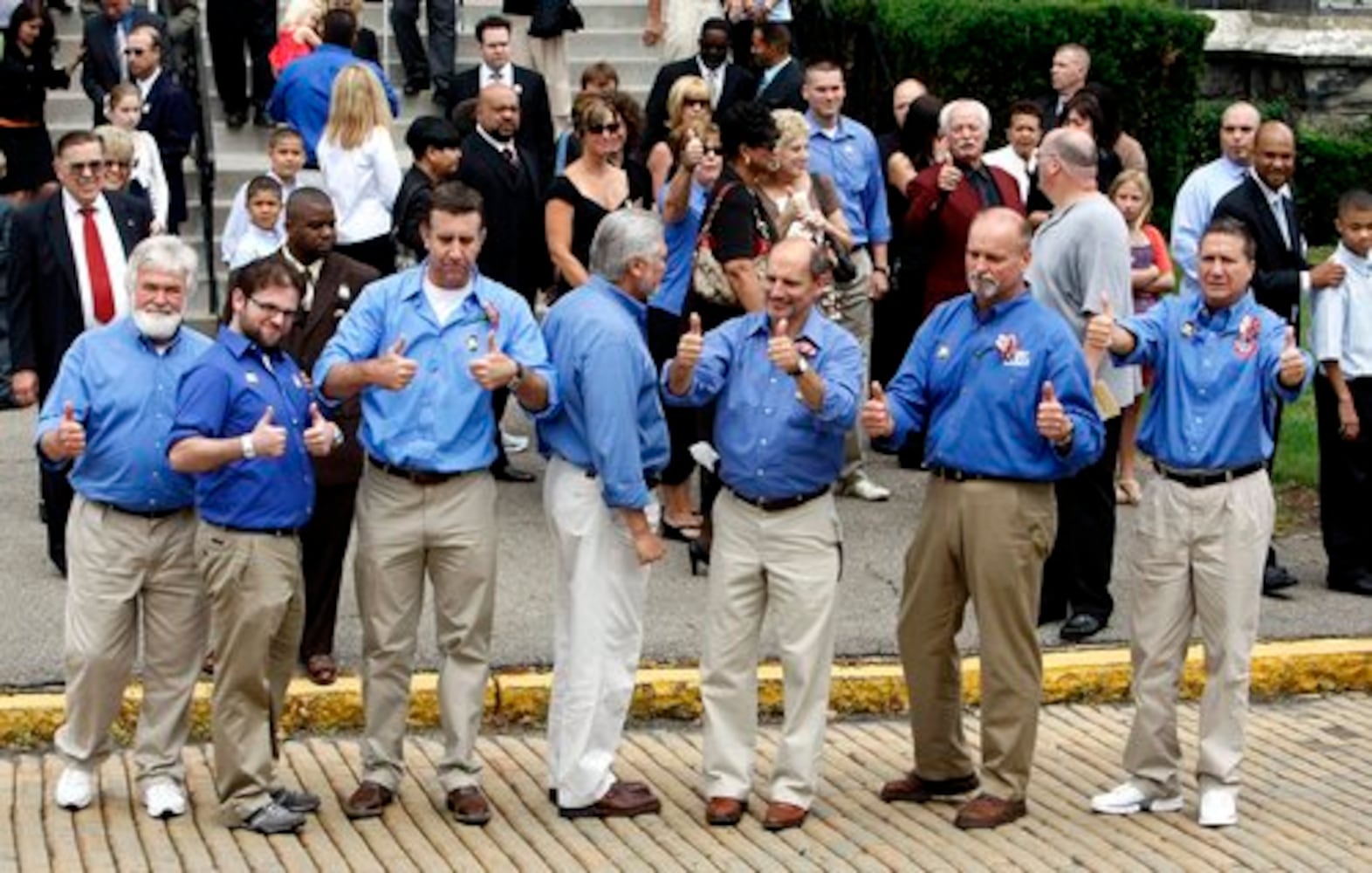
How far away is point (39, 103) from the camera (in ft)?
63.5

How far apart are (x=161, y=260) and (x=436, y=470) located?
1180 mm

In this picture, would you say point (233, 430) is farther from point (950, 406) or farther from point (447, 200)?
point (950, 406)

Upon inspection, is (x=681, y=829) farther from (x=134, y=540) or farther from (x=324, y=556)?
(x=134, y=540)

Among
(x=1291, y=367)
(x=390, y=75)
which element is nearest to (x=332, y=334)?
(x=1291, y=367)

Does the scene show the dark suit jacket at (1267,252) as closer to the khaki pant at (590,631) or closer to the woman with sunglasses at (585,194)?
the woman with sunglasses at (585,194)

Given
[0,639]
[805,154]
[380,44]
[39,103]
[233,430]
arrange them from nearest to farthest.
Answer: [233,430], [0,639], [805,154], [39,103], [380,44]

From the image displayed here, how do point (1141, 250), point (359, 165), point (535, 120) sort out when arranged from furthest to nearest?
point (535, 120)
point (359, 165)
point (1141, 250)

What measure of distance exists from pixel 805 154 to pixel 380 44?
8.64 metres

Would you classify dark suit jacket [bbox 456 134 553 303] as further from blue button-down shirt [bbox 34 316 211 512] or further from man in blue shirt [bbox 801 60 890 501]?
blue button-down shirt [bbox 34 316 211 512]

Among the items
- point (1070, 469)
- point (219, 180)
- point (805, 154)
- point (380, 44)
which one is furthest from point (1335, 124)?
point (1070, 469)

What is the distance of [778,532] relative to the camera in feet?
36.4

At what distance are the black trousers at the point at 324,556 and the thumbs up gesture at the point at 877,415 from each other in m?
2.21

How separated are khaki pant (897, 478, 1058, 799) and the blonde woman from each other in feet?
17.0

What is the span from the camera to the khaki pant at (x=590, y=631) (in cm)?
1110
